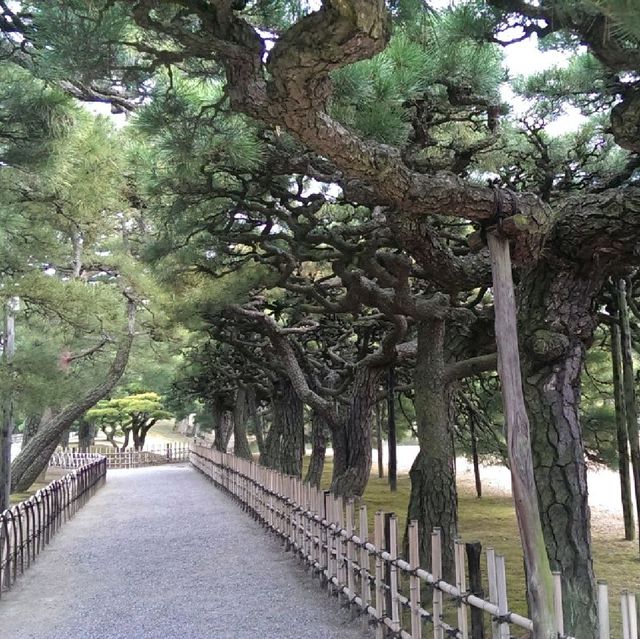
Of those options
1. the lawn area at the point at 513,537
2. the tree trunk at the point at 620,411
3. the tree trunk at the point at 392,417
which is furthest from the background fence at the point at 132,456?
the tree trunk at the point at 620,411

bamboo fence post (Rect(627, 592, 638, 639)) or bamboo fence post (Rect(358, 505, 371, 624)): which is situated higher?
bamboo fence post (Rect(627, 592, 638, 639))

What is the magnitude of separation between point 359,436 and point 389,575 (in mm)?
4216

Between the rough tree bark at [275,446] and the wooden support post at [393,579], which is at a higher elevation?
the rough tree bark at [275,446]

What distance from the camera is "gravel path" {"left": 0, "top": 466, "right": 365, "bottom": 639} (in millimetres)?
4285

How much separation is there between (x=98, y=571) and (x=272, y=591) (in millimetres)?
1991

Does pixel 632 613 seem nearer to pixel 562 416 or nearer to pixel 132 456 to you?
pixel 562 416

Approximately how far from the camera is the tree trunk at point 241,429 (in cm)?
1520

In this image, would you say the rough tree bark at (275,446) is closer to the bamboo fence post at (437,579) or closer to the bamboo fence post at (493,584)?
the bamboo fence post at (437,579)

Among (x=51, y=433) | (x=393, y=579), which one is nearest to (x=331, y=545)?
(x=393, y=579)

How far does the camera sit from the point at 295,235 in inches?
205

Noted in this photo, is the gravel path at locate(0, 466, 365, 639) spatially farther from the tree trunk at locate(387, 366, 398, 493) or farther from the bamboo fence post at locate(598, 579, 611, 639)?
the bamboo fence post at locate(598, 579, 611, 639)

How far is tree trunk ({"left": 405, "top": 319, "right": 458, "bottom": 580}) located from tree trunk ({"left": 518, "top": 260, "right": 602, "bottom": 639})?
2051 millimetres

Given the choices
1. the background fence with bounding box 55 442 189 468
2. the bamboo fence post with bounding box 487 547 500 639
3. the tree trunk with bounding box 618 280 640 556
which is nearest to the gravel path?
the bamboo fence post with bounding box 487 547 500 639

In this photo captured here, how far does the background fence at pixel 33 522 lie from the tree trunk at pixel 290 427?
11.0ft
